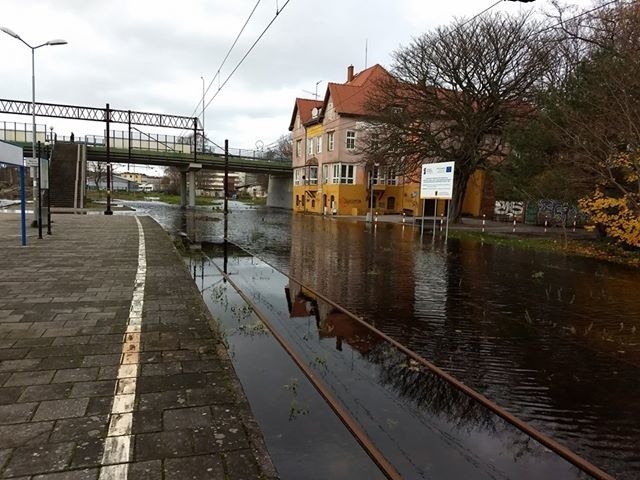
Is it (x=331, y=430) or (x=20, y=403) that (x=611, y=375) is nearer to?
(x=331, y=430)

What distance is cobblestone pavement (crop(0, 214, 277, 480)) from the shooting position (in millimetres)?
3154

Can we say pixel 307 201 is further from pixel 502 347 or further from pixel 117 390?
pixel 117 390

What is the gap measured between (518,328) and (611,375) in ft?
6.14

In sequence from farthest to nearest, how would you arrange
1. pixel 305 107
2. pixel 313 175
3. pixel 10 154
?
pixel 305 107
pixel 313 175
pixel 10 154

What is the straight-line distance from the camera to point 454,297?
9.46 metres

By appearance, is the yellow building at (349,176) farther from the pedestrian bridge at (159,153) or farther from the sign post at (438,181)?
the sign post at (438,181)

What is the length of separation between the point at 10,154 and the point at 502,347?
1330 cm

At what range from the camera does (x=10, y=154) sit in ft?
42.9

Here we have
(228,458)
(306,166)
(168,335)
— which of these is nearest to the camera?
(228,458)

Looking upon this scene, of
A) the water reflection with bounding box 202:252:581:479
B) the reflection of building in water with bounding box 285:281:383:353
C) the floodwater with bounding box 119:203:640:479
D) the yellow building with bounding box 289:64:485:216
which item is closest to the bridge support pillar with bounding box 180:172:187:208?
the yellow building with bounding box 289:64:485:216

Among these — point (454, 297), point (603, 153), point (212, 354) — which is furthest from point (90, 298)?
point (603, 153)

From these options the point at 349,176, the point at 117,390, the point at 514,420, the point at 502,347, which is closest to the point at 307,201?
the point at 349,176

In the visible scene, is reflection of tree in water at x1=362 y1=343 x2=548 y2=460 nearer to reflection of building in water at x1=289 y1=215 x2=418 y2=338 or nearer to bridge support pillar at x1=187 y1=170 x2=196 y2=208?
reflection of building in water at x1=289 y1=215 x2=418 y2=338

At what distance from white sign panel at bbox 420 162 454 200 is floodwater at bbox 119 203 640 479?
350 inches
